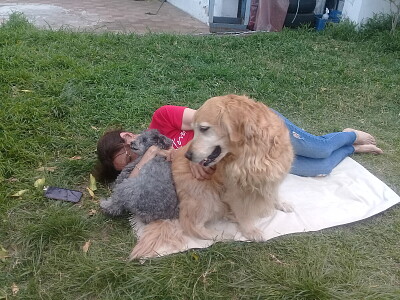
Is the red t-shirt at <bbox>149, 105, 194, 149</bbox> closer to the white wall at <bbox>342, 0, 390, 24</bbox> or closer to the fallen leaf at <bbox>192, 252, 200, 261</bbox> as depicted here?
the fallen leaf at <bbox>192, 252, 200, 261</bbox>

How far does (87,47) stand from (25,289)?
13.9 ft

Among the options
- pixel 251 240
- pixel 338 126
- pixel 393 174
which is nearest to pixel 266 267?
pixel 251 240

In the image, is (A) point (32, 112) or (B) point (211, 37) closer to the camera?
(A) point (32, 112)

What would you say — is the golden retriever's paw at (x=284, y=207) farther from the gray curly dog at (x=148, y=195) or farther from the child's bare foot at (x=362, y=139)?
the child's bare foot at (x=362, y=139)

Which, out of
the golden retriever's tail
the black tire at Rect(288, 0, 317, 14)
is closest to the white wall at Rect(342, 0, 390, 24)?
the black tire at Rect(288, 0, 317, 14)

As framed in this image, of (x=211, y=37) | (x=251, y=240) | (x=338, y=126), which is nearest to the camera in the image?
(x=251, y=240)

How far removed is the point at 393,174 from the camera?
11.4ft

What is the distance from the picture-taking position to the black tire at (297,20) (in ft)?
24.5

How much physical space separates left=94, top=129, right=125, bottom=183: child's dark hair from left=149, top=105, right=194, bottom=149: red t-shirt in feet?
1.19

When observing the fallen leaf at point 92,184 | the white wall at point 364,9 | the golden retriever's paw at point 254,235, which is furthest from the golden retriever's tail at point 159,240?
Answer: the white wall at point 364,9

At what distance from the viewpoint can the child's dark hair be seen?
3.06m

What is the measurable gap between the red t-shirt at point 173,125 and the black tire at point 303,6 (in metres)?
5.16

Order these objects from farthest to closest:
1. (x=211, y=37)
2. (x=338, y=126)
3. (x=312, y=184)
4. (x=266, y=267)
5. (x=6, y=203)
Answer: (x=211, y=37)
(x=338, y=126)
(x=312, y=184)
(x=6, y=203)
(x=266, y=267)

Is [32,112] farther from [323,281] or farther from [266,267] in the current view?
[323,281]
